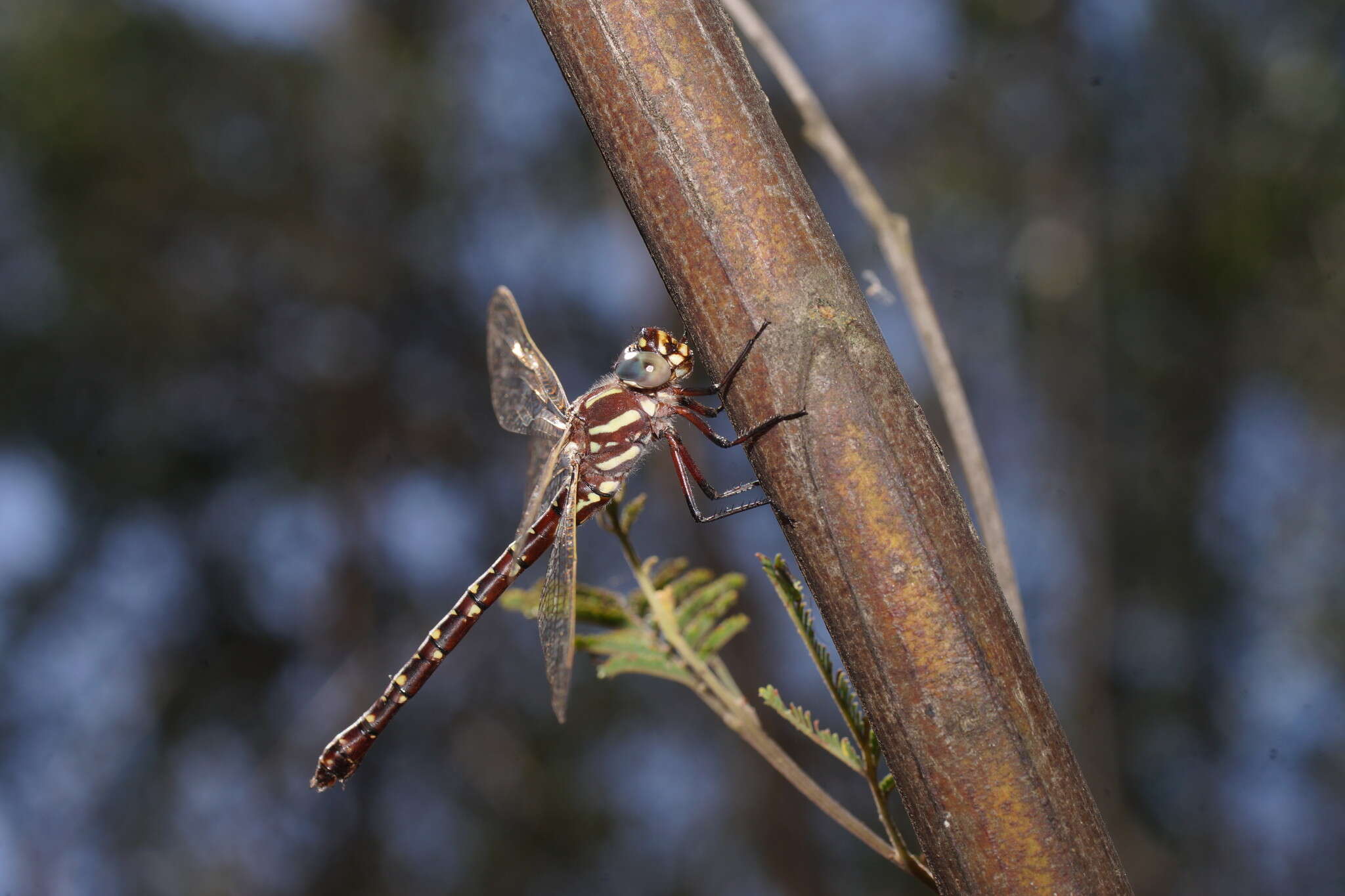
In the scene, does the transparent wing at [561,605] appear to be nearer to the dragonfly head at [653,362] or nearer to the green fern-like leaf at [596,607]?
the green fern-like leaf at [596,607]

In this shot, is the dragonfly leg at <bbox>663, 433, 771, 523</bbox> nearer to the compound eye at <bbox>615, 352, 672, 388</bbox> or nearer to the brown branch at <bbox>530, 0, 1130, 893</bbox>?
the compound eye at <bbox>615, 352, 672, 388</bbox>

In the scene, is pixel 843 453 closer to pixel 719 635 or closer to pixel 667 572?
pixel 719 635

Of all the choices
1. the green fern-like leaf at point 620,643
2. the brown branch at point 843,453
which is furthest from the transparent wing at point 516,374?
the brown branch at point 843,453

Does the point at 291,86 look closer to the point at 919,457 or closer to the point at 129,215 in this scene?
the point at 129,215

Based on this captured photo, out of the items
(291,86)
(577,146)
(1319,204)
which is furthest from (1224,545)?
(291,86)

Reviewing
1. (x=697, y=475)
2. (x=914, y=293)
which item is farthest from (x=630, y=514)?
(x=914, y=293)
